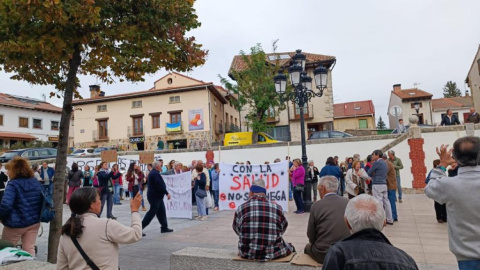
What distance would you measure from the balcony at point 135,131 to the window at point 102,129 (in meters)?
3.13

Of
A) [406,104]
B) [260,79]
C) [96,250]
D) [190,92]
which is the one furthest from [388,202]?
[406,104]

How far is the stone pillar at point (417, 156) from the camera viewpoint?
17.0 metres

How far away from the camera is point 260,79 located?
30.5 m

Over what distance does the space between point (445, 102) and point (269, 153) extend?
4506cm

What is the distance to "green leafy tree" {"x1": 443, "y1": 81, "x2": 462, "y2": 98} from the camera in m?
73.9

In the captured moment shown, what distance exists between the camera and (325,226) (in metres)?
3.78

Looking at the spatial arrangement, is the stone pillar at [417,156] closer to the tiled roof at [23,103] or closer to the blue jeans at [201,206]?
the blue jeans at [201,206]

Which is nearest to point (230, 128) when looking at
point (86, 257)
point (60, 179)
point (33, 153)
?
point (33, 153)

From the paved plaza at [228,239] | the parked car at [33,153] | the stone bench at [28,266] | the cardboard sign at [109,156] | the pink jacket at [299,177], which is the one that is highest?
the parked car at [33,153]

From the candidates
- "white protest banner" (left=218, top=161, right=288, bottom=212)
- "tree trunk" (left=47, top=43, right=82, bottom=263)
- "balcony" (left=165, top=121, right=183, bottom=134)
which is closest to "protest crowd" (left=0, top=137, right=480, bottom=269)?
"tree trunk" (left=47, top=43, right=82, bottom=263)

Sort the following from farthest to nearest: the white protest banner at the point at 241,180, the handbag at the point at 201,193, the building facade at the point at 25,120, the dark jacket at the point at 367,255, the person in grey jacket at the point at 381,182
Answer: the building facade at the point at 25,120 < the handbag at the point at 201,193 < the white protest banner at the point at 241,180 < the person in grey jacket at the point at 381,182 < the dark jacket at the point at 367,255

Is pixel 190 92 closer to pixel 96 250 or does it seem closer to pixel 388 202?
pixel 388 202

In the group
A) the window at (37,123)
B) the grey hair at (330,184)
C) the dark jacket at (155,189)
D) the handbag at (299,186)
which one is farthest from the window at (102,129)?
the grey hair at (330,184)

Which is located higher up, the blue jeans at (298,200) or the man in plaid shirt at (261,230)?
the man in plaid shirt at (261,230)
